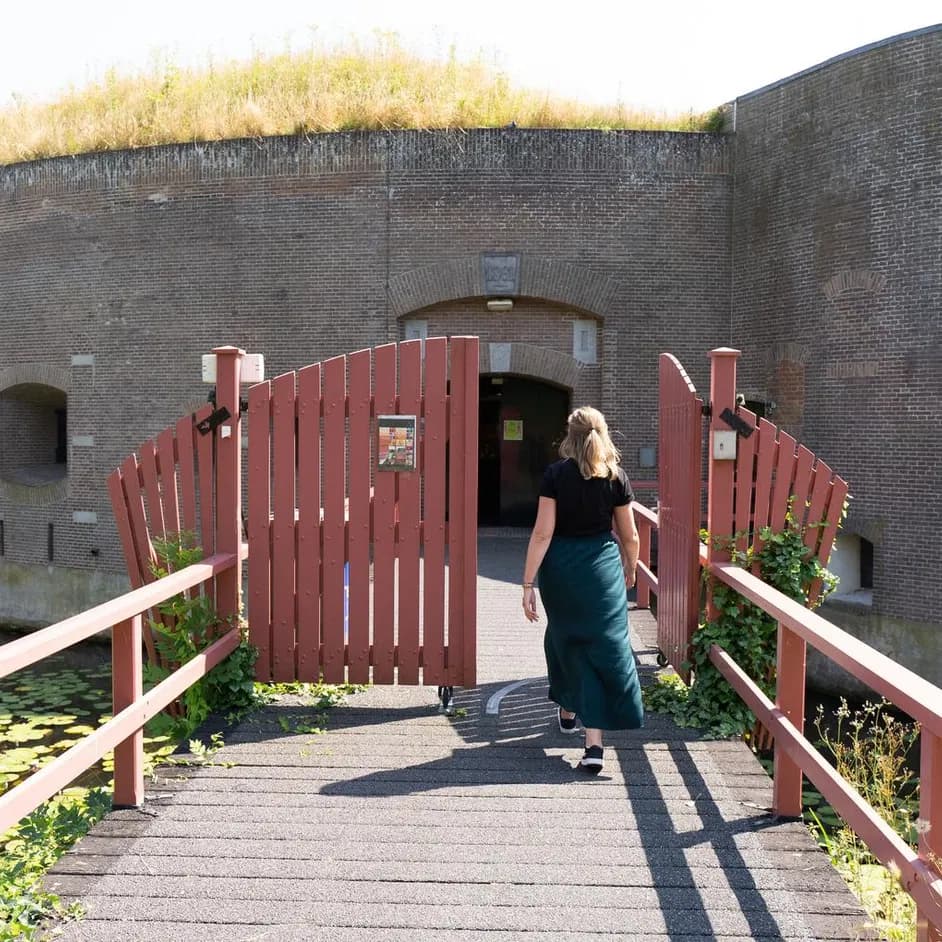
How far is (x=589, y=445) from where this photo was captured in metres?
4.13

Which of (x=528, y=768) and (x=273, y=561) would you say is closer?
(x=528, y=768)

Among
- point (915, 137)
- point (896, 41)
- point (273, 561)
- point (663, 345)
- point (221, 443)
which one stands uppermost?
point (896, 41)

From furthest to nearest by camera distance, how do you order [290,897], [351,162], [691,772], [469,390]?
[351,162] → [469,390] → [691,772] → [290,897]

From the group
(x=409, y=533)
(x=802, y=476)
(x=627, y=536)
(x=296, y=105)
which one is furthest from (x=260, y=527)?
(x=296, y=105)

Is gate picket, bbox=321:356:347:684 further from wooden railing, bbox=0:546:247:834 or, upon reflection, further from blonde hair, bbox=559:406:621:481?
blonde hair, bbox=559:406:621:481

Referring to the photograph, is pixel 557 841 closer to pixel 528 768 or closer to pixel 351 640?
pixel 528 768

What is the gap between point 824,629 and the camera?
10.7 ft

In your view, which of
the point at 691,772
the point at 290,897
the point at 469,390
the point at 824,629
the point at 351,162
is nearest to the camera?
the point at 290,897

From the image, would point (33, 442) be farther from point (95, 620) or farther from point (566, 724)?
point (95, 620)

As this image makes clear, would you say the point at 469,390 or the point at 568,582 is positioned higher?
the point at 469,390

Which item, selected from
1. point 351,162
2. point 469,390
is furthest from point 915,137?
point 469,390

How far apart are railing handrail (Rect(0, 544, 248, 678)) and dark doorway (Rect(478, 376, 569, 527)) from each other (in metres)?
10.7

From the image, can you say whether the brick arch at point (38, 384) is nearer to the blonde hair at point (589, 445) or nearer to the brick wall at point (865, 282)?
the brick wall at point (865, 282)

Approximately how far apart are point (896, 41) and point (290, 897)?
37.6 ft
